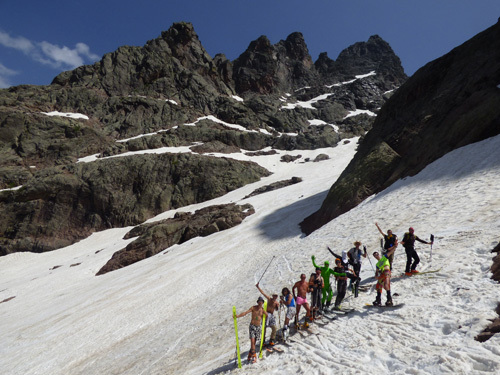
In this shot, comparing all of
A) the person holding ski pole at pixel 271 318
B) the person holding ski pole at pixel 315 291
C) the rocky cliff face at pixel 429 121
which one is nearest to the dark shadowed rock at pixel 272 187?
the rocky cliff face at pixel 429 121

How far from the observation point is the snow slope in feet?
24.1

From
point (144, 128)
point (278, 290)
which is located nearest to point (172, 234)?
point (278, 290)

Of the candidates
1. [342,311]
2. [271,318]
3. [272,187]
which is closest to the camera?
[271,318]

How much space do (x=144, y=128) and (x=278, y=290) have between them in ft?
264

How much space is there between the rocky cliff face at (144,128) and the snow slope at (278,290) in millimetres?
25806

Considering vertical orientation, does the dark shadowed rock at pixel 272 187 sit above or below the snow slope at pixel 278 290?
above

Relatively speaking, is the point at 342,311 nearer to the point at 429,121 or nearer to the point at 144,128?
the point at 429,121

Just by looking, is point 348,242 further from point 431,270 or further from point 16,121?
point 16,121

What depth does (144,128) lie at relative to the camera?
85.6m

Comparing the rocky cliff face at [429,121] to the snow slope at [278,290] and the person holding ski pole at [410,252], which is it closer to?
the snow slope at [278,290]

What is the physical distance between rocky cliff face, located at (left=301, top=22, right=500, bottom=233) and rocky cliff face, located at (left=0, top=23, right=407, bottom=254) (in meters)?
39.4

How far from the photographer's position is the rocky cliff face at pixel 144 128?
6011 centimetres

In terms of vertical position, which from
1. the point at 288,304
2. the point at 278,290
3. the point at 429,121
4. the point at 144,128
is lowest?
the point at 278,290

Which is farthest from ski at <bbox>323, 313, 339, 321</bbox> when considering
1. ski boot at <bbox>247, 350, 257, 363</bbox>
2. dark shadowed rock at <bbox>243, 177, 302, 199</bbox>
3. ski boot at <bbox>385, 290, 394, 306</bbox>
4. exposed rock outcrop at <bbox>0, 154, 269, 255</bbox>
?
exposed rock outcrop at <bbox>0, 154, 269, 255</bbox>
